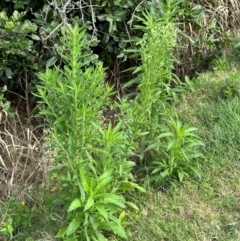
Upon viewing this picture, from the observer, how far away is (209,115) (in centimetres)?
444

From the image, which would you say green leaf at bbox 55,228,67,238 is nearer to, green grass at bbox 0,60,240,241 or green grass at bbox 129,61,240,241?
green grass at bbox 0,60,240,241

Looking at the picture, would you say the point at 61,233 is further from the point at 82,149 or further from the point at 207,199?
the point at 207,199

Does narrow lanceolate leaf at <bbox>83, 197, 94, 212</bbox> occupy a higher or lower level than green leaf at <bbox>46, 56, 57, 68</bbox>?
lower

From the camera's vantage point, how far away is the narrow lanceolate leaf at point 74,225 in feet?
10.7

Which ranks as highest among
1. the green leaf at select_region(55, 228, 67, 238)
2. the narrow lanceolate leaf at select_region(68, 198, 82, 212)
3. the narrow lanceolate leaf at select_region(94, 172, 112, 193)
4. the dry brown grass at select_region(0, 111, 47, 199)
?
the narrow lanceolate leaf at select_region(94, 172, 112, 193)

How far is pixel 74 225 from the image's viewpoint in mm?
3273

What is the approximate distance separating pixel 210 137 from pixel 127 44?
134 cm

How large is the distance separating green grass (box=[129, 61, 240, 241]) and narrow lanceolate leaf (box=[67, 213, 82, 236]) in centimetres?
50

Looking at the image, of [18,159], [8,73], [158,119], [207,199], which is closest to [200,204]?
[207,199]

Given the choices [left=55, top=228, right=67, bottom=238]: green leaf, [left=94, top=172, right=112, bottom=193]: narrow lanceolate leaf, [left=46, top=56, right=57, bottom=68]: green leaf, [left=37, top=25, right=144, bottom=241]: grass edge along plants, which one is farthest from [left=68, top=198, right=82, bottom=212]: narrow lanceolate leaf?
[left=46, top=56, right=57, bottom=68]: green leaf

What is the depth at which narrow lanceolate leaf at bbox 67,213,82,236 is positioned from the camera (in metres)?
3.26

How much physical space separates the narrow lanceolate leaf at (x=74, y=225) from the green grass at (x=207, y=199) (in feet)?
1.64

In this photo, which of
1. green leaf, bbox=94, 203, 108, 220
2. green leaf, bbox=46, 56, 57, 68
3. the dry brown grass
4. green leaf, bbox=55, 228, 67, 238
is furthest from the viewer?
green leaf, bbox=46, 56, 57, 68

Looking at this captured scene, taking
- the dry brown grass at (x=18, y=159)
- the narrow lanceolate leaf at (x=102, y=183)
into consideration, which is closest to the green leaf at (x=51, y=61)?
the dry brown grass at (x=18, y=159)
